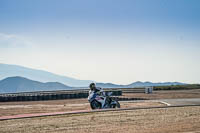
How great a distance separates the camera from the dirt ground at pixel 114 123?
1193 centimetres

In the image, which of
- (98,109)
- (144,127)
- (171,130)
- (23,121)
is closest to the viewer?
(171,130)

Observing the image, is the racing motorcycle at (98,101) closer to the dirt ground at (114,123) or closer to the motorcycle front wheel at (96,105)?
the motorcycle front wheel at (96,105)

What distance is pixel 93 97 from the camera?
19312 millimetres

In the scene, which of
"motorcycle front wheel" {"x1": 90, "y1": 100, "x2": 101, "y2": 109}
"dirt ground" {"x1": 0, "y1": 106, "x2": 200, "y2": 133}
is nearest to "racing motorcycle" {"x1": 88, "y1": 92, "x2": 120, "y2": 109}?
"motorcycle front wheel" {"x1": 90, "y1": 100, "x2": 101, "y2": 109}

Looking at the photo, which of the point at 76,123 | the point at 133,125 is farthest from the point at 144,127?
the point at 76,123

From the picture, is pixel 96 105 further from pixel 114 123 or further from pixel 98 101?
pixel 114 123

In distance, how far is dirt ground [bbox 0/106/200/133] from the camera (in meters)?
11.9

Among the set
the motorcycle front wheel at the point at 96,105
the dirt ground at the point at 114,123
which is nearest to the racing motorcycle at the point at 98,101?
the motorcycle front wheel at the point at 96,105

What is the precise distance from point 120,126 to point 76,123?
6.38 ft

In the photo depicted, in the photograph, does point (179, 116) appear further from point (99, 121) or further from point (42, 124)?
point (42, 124)

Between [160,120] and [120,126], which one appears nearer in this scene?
[120,126]

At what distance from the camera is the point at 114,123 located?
13.4 meters

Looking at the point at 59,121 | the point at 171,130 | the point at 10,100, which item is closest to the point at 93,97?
the point at 59,121

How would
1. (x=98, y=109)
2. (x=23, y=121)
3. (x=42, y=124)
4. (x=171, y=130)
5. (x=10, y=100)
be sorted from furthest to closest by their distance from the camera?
(x=10, y=100)
(x=98, y=109)
(x=23, y=121)
(x=42, y=124)
(x=171, y=130)
